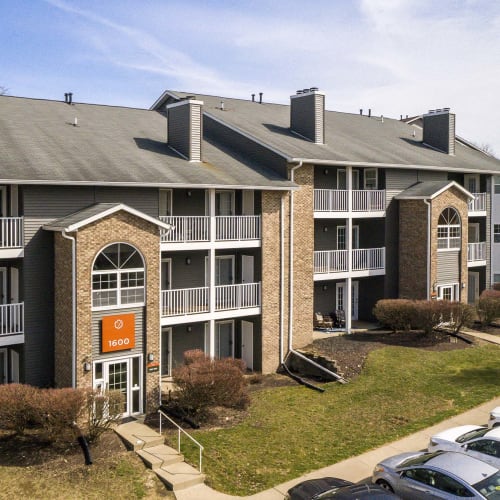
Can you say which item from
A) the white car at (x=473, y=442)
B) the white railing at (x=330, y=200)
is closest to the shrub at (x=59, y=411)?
the white car at (x=473, y=442)

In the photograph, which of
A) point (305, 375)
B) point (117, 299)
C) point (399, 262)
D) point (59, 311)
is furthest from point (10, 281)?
point (399, 262)

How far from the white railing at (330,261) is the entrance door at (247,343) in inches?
173

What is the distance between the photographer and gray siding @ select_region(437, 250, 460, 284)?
3077 centimetres

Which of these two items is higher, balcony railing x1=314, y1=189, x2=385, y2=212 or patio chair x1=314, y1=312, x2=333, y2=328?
balcony railing x1=314, y1=189, x2=385, y2=212

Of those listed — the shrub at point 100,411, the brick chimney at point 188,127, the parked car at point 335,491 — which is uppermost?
the brick chimney at point 188,127

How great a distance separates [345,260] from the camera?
94.8 ft

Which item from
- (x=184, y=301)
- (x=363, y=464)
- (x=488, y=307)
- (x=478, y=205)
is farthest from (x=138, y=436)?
(x=478, y=205)

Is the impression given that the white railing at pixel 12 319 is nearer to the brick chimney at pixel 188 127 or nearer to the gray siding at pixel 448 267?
the brick chimney at pixel 188 127

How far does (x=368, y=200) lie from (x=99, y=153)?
13260mm

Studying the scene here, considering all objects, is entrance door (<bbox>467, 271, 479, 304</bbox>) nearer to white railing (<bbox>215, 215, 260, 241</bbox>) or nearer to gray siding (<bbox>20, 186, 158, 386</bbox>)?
white railing (<bbox>215, 215, 260, 241</bbox>)

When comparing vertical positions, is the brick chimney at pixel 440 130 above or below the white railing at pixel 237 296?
above

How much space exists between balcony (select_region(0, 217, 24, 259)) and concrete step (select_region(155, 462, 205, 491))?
804cm

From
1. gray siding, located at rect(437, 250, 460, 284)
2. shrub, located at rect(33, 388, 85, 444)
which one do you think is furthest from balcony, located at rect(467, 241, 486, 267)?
shrub, located at rect(33, 388, 85, 444)

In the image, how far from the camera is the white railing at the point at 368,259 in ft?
96.7
